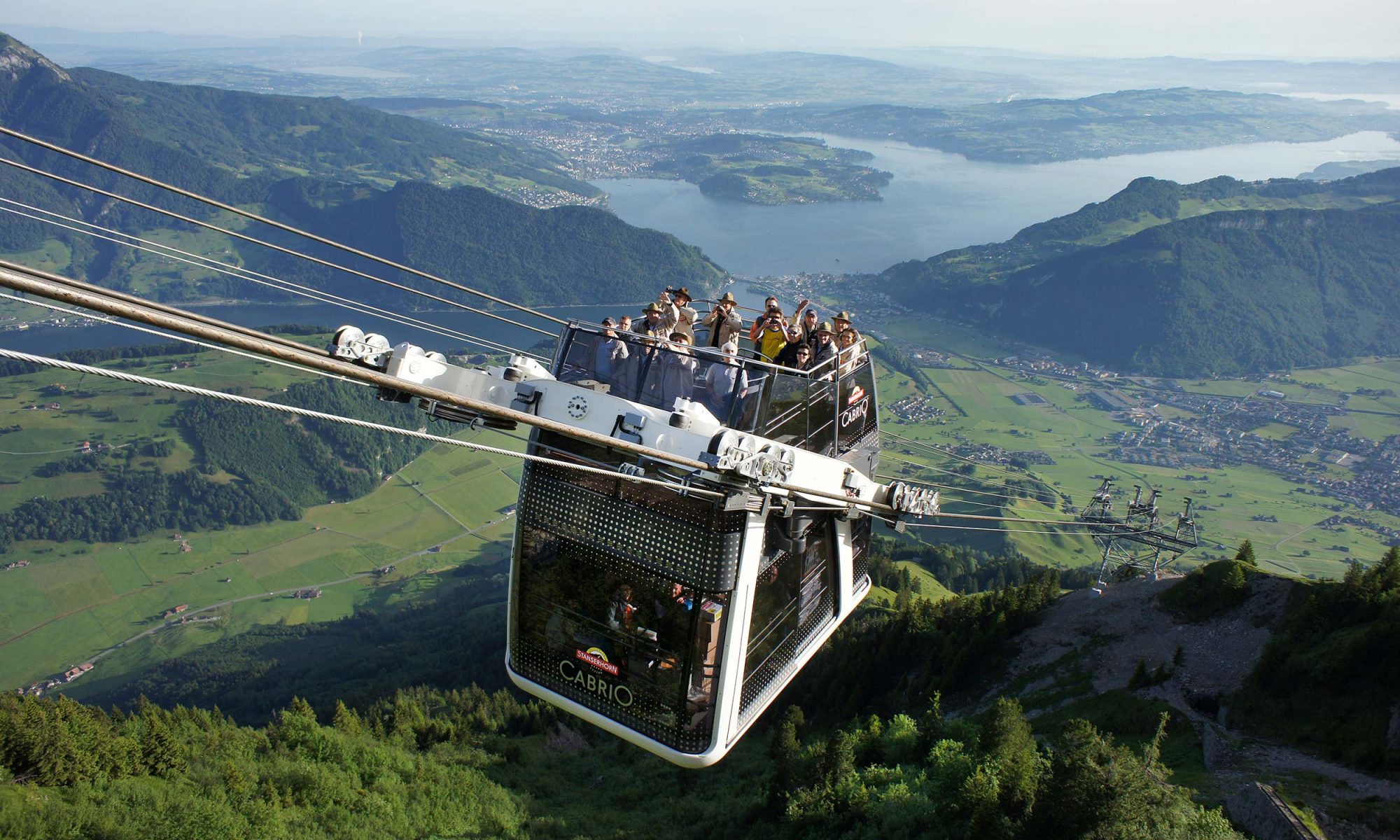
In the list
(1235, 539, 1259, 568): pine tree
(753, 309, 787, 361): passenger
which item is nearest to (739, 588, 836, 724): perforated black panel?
(753, 309, 787, 361): passenger

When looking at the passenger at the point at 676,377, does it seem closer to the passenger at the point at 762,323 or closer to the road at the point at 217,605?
the passenger at the point at 762,323

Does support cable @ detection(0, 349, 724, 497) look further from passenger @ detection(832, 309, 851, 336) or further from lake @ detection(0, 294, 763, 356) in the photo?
lake @ detection(0, 294, 763, 356)

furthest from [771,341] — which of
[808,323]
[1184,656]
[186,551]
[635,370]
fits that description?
[186,551]

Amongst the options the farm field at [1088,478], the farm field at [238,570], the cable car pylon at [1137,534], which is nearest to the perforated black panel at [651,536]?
the cable car pylon at [1137,534]

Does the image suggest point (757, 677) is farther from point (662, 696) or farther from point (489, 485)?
point (489, 485)

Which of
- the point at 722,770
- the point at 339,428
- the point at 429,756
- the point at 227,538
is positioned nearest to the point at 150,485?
the point at 227,538

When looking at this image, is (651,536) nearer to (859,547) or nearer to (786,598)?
(786,598)
